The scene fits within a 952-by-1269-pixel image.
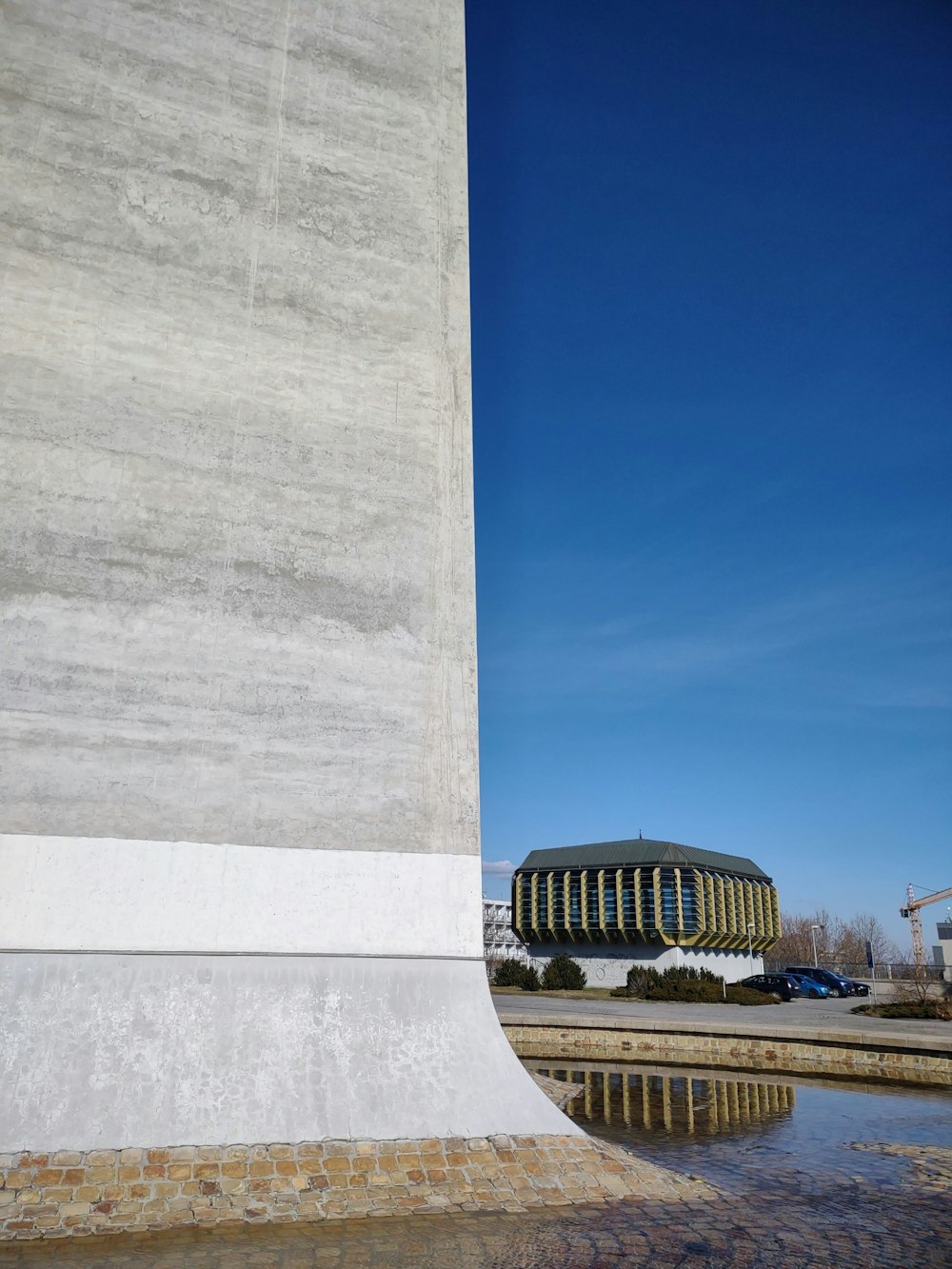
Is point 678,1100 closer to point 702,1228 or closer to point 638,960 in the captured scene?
point 702,1228

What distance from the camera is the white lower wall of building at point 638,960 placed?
128ft

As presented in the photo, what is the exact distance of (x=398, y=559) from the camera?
9867 millimetres

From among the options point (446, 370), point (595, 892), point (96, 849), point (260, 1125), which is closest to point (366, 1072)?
point (260, 1125)

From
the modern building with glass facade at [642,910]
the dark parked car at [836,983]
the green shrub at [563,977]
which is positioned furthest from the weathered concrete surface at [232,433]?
the dark parked car at [836,983]

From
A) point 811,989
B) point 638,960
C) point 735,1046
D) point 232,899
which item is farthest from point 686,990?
point 232,899

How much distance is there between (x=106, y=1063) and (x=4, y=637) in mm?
3687

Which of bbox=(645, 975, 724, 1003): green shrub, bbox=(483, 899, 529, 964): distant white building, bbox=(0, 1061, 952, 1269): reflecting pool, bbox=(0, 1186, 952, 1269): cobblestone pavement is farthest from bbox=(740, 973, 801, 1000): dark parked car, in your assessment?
bbox=(483, 899, 529, 964): distant white building

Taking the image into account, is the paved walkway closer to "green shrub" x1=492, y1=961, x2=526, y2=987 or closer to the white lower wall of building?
"green shrub" x1=492, y1=961, x2=526, y2=987

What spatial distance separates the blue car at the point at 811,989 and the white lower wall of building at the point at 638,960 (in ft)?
11.7

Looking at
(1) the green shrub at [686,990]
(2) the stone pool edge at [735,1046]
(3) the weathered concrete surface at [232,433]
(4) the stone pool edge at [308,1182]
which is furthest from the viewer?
(1) the green shrub at [686,990]

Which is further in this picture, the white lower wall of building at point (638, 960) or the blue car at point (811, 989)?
the white lower wall of building at point (638, 960)

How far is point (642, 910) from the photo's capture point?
39.2m

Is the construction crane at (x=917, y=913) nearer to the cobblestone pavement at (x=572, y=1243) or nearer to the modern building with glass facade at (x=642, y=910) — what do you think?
the modern building with glass facade at (x=642, y=910)

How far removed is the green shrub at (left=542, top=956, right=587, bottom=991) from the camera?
35062 millimetres
